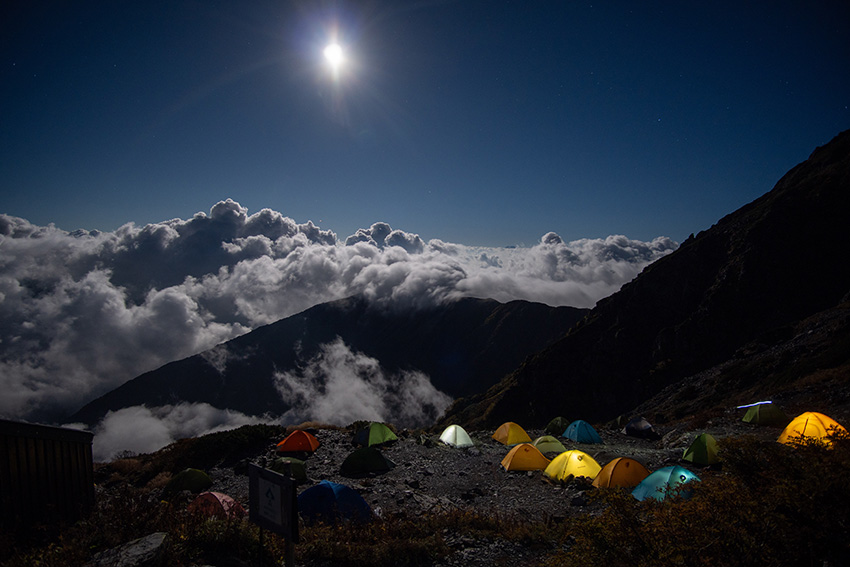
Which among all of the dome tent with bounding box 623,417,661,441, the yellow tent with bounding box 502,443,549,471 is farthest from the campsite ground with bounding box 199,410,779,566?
the dome tent with bounding box 623,417,661,441

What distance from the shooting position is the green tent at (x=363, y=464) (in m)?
17.6

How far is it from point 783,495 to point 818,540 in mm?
557

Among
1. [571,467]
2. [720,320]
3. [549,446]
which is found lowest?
[549,446]

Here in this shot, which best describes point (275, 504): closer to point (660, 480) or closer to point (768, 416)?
point (660, 480)

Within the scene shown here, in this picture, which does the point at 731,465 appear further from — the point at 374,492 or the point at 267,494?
the point at 374,492

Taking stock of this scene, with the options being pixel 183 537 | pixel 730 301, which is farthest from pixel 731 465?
pixel 730 301

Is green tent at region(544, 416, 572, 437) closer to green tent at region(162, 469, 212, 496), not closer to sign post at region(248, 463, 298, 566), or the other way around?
green tent at region(162, 469, 212, 496)

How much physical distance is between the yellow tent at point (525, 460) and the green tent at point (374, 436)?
23.3 ft

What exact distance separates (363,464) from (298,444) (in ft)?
14.9

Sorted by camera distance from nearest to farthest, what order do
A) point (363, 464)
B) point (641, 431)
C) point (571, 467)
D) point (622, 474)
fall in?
point (622, 474), point (571, 467), point (363, 464), point (641, 431)

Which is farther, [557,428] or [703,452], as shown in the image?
[557,428]

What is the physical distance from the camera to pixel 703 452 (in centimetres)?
1638

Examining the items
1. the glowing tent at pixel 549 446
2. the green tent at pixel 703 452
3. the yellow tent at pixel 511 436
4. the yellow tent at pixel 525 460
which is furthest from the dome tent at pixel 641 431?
the yellow tent at pixel 525 460

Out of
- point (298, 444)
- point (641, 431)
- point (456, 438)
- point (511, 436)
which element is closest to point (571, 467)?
point (456, 438)
